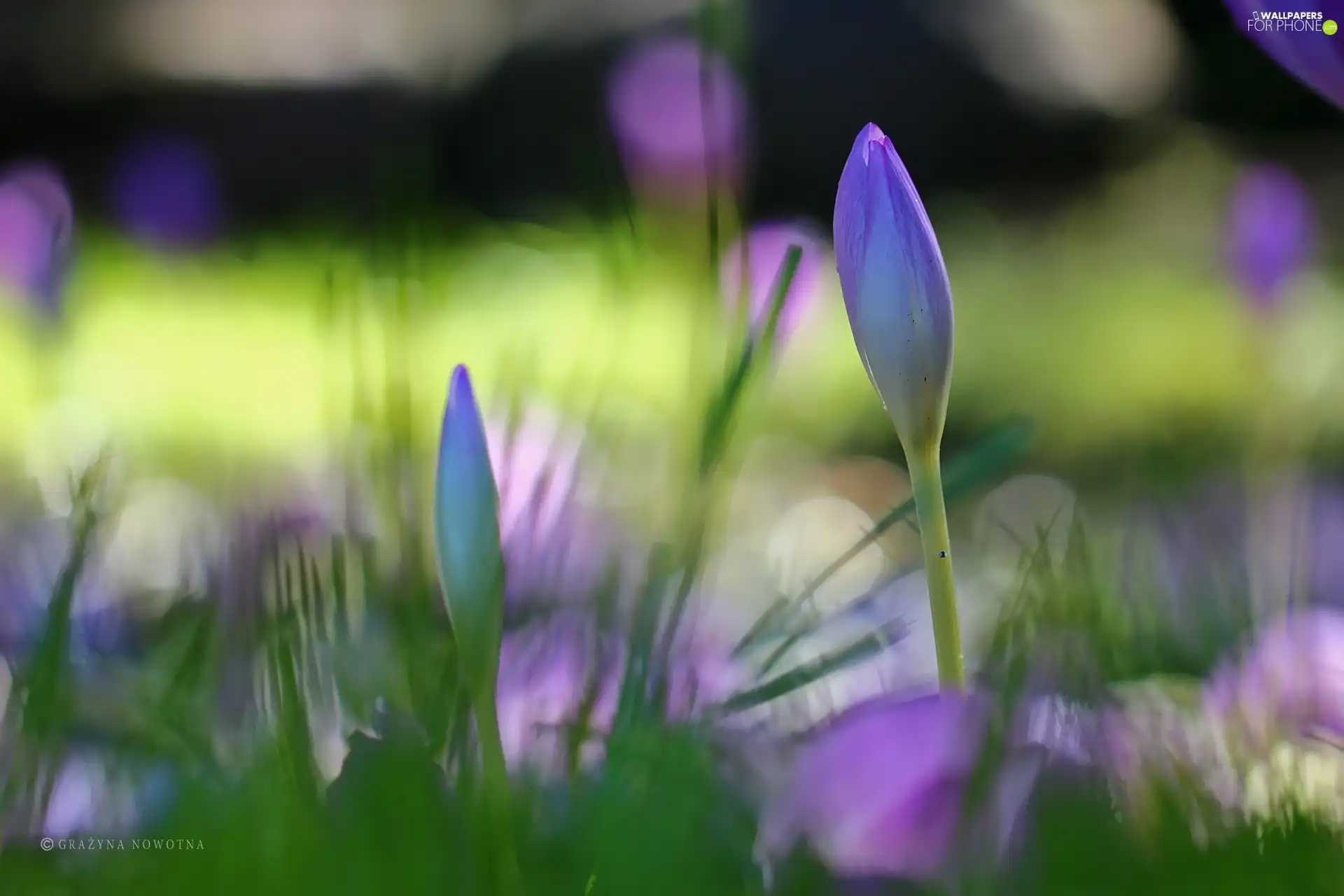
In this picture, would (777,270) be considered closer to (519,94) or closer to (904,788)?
(904,788)

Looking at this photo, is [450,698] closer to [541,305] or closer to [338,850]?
[338,850]

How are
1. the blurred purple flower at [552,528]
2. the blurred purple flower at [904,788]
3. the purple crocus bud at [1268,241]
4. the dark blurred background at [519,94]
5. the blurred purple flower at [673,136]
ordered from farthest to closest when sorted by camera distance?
the dark blurred background at [519,94] < the purple crocus bud at [1268,241] < the blurred purple flower at [673,136] < the blurred purple flower at [552,528] < the blurred purple flower at [904,788]

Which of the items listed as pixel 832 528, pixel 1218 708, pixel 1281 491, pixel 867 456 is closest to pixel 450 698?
pixel 1218 708

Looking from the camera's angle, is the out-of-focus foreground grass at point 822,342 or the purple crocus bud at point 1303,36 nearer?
the purple crocus bud at point 1303,36

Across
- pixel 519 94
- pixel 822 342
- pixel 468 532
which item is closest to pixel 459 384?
pixel 468 532

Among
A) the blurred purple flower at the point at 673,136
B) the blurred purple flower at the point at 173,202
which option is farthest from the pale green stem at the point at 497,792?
the blurred purple flower at the point at 173,202

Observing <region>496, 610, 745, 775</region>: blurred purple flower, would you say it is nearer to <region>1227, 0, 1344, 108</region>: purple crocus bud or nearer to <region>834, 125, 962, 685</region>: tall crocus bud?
<region>834, 125, 962, 685</region>: tall crocus bud

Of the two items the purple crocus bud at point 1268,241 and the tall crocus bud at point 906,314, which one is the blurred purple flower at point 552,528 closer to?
the tall crocus bud at point 906,314
